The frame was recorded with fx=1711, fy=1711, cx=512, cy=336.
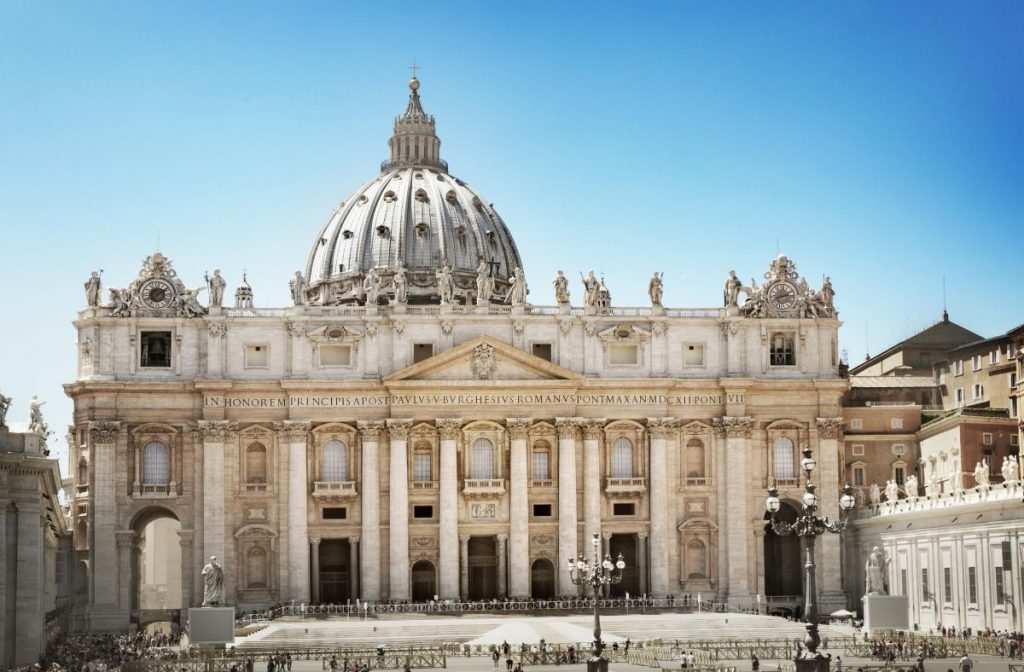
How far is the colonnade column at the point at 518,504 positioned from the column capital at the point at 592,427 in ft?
10.1

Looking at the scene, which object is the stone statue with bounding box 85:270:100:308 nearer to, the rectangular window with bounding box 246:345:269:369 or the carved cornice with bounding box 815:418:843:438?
the rectangular window with bounding box 246:345:269:369

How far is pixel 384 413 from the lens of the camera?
92062 millimetres

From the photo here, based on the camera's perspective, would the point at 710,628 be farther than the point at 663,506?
No

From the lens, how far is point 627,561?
9431cm

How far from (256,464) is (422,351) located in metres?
10.8

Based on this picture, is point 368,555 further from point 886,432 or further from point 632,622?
point 886,432

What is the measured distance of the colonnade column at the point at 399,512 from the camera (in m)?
90.8

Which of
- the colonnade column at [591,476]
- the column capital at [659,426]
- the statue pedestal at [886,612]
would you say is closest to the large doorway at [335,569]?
the colonnade column at [591,476]

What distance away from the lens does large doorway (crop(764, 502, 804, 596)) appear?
95500 millimetres

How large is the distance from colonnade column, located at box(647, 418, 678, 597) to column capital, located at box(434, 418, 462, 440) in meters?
10.5

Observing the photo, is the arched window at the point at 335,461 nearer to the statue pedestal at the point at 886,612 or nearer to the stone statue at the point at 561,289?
the stone statue at the point at 561,289

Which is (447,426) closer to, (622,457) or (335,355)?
(335,355)

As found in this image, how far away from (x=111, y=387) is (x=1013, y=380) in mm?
47971

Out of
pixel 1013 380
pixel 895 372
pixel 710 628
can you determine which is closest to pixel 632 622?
pixel 710 628
